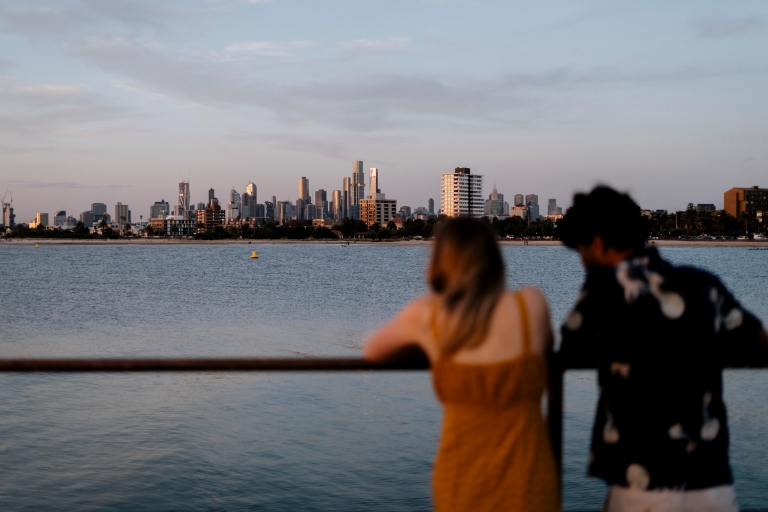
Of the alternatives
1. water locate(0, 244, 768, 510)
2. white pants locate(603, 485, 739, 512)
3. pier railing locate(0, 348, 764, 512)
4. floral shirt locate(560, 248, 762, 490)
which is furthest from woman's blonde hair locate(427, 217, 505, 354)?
water locate(0, 244, 768, 510)

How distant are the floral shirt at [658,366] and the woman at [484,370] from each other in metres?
0.22

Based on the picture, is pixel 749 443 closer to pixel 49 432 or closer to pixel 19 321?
pixel 49 432

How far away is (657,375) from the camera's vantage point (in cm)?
226

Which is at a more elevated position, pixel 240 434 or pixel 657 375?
pixel 657 375

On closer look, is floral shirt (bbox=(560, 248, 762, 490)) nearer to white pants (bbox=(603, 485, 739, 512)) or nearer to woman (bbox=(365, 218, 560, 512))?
white pants (bbox=(603, 485, 739, 512))

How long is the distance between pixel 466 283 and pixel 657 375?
679mm

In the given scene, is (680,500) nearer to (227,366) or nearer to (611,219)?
(611,219)

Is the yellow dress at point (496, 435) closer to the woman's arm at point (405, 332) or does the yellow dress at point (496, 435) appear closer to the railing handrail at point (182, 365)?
the woman's arm at point (405, 332)

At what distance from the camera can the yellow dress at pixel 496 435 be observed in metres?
2.12

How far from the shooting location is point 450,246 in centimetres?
216

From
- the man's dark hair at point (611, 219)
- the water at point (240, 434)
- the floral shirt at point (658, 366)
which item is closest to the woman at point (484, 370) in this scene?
the floral shirt at point (658, 366)

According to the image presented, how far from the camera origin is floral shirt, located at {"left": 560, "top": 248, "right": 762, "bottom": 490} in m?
2.26

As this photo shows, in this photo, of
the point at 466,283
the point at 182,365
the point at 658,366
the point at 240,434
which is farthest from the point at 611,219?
the point at 240,434

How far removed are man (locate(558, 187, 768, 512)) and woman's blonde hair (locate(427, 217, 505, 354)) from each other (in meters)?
0.37
